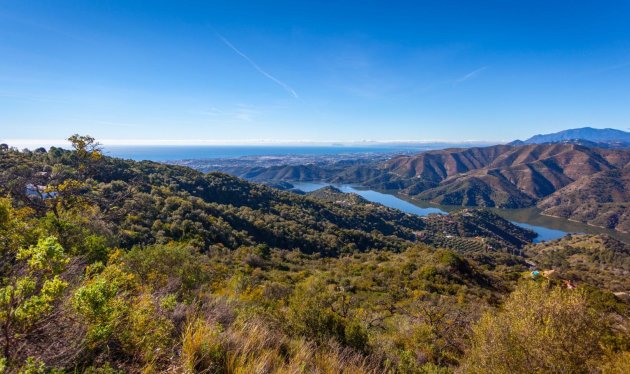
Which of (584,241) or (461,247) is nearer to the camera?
(461,247)

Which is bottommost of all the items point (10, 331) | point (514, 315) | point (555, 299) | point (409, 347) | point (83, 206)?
point (409, 347)

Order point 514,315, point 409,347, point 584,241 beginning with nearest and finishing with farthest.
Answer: point 514,315 < point 409,347 < point 584,241

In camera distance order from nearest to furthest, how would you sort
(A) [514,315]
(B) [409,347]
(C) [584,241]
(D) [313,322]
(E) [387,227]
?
(A) [514,315] → (D) [313,322] → (B) [409,347] → (E) [387,227] → (C) [584,241]

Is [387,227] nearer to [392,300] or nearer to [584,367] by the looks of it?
[392,300]

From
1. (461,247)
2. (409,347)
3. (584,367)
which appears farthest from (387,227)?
(584,367)

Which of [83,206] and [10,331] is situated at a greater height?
[10,331]

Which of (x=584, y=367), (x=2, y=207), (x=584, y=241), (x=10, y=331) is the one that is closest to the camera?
(x=10, y=331)

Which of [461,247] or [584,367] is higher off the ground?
[584,367]

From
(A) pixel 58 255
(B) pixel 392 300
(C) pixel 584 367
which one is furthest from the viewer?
(B) pixel 392 300

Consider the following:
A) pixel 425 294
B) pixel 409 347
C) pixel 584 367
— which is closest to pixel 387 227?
pixel 425 294

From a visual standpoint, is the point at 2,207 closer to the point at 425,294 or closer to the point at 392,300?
the point at 392,300
